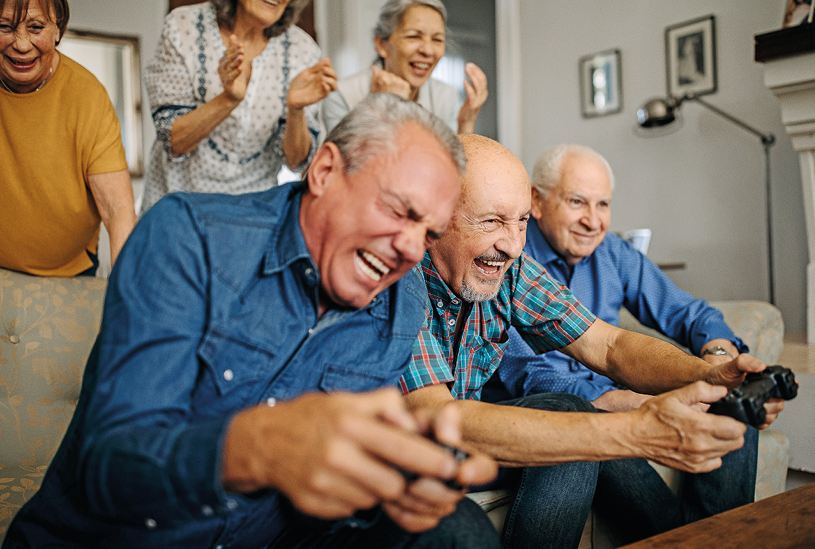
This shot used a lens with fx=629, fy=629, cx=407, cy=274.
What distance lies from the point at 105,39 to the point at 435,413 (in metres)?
4.24

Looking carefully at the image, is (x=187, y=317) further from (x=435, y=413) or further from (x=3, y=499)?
(x=3, y=499)

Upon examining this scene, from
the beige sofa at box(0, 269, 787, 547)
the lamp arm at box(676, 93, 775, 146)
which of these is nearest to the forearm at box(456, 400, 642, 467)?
the beige sofa at box(0, 269, 787, 547)

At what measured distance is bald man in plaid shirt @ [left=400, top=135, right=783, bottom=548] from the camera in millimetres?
946

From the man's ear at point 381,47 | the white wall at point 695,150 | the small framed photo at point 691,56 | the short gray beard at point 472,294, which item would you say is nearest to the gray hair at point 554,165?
the man's ear at point 381,47

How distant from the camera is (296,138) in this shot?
187 cm

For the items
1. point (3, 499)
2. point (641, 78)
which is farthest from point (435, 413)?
point (641, 78)

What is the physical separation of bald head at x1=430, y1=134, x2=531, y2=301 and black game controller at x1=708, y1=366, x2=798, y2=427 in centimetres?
47

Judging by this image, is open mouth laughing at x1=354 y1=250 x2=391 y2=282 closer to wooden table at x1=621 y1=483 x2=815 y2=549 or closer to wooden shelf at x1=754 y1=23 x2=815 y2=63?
wooden table at x1=621 y1=483 x2=815 y2=549

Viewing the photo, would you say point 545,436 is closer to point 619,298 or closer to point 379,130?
point 379,130

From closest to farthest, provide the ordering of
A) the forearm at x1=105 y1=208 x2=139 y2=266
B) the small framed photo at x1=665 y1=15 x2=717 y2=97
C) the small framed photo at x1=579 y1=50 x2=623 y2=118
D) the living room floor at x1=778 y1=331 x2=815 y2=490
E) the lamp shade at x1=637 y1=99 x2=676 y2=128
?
the forearm at x1=105 y1=208 x2=139 y2=266 → the living room floor at x1=778 y1=331 x2=815 y2=490 → the lamp shade at x1=637 y1=99 x2=676 y2=128 → the small framed photo at x1=665 y1=15 x2=717 y2=97 → the small framed photo at x1=579 y1=50 x2=623 y2=118

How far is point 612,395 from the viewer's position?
5.24 feet

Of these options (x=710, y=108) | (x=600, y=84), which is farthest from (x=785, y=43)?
(x=600, y=84)

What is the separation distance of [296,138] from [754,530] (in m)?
1.48

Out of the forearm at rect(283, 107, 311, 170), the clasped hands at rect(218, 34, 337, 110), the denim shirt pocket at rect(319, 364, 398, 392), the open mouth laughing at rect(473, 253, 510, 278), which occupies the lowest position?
the denim shirt pocket at rect(319, 364, 398, 392)
